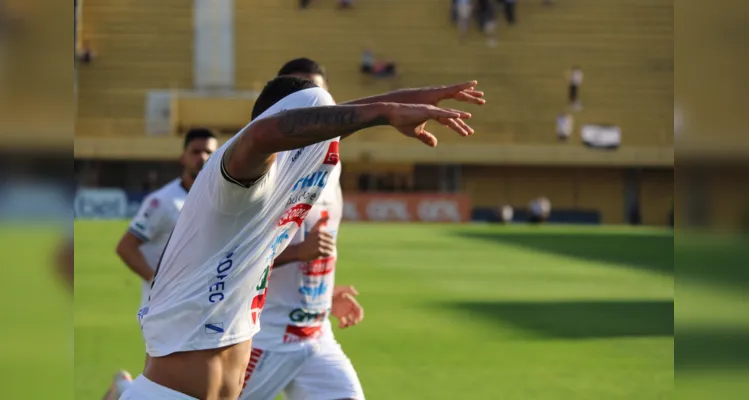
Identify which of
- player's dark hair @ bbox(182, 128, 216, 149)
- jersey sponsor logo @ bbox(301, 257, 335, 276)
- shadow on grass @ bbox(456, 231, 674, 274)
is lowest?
shadow on grass @ bbox(456, 231, 674, 274)

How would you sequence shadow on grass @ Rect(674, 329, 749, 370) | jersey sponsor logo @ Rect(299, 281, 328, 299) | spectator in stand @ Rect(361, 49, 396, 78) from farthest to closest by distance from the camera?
spectator in stand @ Rect(361, 49, 396, 78) → jersey sponsor logo @ Rect(299, 281, 328, 299) → shadow on grass @ Rect(674, 329, 749, 370)

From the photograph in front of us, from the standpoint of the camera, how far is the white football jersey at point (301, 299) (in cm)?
514

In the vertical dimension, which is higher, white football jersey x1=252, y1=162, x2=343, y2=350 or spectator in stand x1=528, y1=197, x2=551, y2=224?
white football jersey x1=252, y1=162, x2=343, y2=350

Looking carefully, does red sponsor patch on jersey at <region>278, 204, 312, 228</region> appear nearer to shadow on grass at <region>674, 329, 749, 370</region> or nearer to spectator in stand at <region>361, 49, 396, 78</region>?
shadow on grass at <region>674, 329, 749, 370</region>

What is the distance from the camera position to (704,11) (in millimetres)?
1586

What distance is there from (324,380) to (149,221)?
2.73 metres

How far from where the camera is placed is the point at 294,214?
3389 mm

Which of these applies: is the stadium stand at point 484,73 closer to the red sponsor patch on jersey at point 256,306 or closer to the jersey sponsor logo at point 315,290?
the jersey sponsor logo at point 315,290

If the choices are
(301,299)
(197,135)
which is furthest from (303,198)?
(197,135)

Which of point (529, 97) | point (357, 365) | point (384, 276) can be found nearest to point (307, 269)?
point (357, 365)

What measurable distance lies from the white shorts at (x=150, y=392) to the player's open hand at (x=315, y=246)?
1.77 meters

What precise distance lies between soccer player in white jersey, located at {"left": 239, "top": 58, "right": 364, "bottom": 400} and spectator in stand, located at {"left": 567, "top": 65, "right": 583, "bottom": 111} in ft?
150

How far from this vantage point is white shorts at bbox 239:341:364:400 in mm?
4992

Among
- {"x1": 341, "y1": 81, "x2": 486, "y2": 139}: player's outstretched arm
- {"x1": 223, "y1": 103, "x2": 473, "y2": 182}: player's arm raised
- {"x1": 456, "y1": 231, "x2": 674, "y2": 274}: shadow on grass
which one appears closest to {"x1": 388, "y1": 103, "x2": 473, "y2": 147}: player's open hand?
{"x1": 223, "y1": 103, "x2": 473, "y2": 182}: player's arm raised
